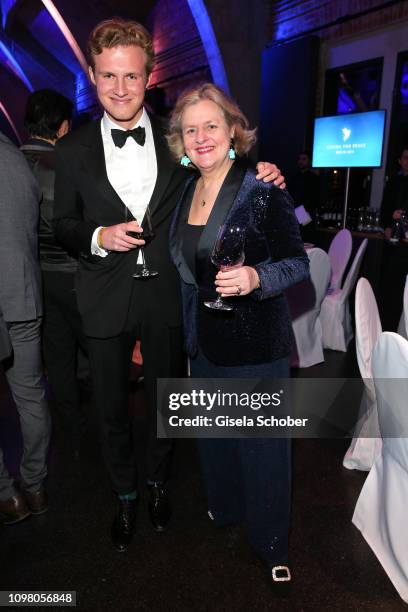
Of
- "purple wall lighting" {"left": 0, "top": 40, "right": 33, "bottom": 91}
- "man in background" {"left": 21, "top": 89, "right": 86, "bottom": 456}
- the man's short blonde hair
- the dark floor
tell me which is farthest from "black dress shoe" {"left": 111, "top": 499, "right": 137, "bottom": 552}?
"purple wall lighting" {"left": 0, "top": 40, "right": 33, "bottom": 91}

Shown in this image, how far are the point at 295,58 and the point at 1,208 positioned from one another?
6.77 m

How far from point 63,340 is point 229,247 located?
145cm

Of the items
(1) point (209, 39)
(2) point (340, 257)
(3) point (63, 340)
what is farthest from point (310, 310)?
(1) point (209, 39)

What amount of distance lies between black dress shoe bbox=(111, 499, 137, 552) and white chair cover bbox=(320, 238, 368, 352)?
2.63 metres

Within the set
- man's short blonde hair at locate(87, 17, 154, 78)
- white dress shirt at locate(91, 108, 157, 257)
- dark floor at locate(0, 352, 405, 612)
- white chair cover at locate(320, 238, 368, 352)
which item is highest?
man's short blonde hair at locate(87, 17, 154, 78)

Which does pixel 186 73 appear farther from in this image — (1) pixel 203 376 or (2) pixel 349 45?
(1) pixel 203 376

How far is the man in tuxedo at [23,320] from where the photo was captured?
68.4 inches

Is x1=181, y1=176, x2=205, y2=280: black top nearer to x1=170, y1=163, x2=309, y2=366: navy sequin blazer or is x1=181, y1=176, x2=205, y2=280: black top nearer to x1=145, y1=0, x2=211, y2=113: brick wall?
x1=170, y1=163, x2=309, y2=366: navy sequin blazer

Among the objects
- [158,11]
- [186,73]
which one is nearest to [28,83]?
[158,11]

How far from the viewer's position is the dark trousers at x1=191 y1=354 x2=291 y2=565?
1.63 m

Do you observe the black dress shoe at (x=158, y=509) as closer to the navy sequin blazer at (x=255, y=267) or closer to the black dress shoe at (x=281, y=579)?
the black dress shoe at (x=281, y=579)

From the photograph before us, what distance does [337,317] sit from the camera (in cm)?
408

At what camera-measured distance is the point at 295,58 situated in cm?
712

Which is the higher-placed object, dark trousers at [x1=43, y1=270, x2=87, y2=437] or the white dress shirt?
the white dress shirt
